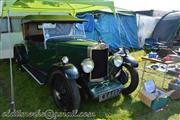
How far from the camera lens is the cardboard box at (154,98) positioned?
4176 mm

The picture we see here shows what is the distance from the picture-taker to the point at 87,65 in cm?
400

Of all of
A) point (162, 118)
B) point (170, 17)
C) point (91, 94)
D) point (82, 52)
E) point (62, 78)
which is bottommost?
point (162, 118)

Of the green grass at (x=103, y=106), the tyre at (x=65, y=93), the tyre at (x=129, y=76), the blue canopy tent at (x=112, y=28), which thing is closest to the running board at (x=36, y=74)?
the green grass at (x=103, y=106)

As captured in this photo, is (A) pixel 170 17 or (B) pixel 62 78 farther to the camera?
(A) pixel 170 17

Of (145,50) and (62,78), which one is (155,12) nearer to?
(145,50)

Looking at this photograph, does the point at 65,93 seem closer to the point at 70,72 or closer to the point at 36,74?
the point at 70,72

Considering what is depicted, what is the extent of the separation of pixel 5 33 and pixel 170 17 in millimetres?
9188

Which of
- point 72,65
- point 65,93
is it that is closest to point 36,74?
point 65,93

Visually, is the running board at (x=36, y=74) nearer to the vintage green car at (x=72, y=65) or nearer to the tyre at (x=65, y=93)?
the vintage green car at (x=72, y=65)

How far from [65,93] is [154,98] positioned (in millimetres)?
1799

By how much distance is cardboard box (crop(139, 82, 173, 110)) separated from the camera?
4.18 metres

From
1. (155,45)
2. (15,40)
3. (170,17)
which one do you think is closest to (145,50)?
(155,45)

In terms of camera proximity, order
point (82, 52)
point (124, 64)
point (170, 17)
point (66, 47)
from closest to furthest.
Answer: point (82, 52) → point (66, 47) → point (124, 64) → point (170, 17)

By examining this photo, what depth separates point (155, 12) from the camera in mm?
20203
